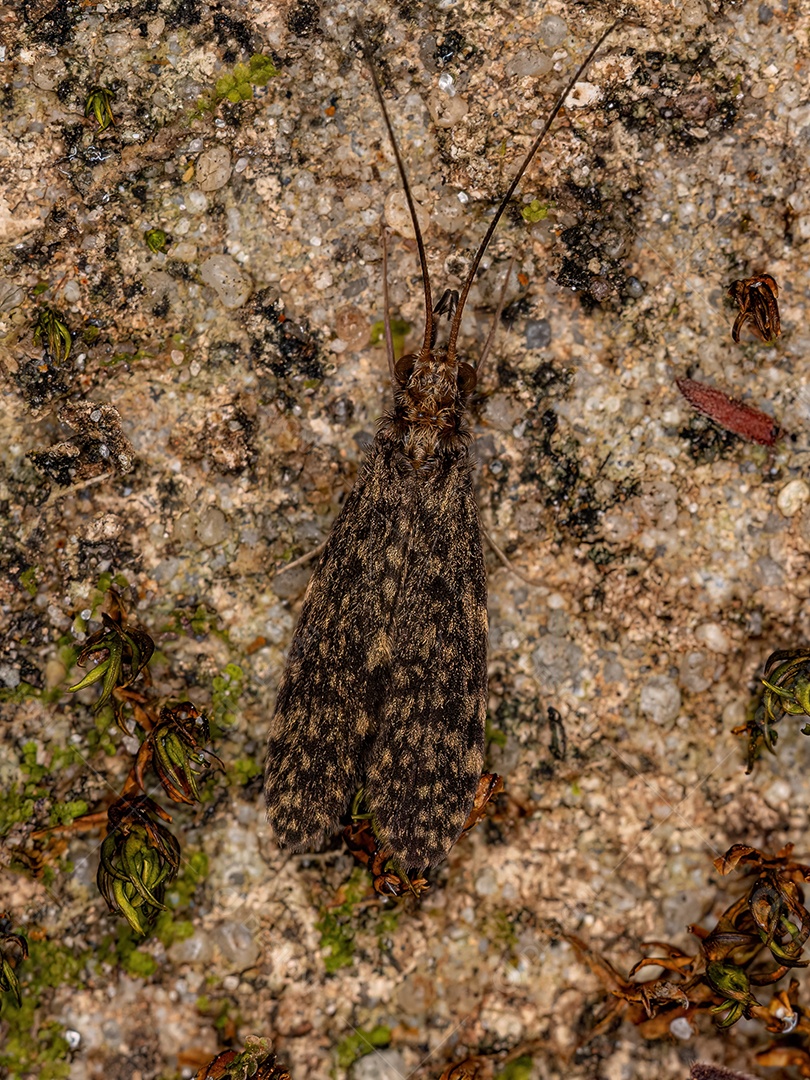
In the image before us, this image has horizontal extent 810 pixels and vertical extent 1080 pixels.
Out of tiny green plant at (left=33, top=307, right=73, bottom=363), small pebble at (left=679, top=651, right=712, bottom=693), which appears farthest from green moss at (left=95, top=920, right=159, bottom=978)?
small pebble at (left=679, top=651, right=712, bottom=693)

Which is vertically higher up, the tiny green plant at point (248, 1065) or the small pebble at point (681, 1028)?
the small pebble at point (681, 1028)

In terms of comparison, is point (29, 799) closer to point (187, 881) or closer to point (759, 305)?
point (187, 881)

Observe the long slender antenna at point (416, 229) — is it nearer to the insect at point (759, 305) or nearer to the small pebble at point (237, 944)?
the insect at point (759, 305)

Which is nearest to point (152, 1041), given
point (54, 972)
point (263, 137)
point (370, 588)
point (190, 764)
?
point (54, 972)

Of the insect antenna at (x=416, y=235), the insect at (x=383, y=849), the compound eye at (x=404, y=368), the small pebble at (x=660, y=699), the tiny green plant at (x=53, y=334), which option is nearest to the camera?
the insect antenna at (x=416, y=235)

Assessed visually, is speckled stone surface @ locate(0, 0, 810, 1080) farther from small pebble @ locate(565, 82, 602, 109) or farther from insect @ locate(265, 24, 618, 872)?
insect @ locate(265, 24, 618, 872)

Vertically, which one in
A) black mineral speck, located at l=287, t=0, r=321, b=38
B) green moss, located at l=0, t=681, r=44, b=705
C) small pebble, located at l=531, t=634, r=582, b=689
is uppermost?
black mineral speck, located at l=287, t=0, r=321, b=38

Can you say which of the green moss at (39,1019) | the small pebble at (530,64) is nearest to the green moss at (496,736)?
the green moss at (39,1019)

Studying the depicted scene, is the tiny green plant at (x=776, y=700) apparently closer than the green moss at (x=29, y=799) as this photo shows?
Yes
